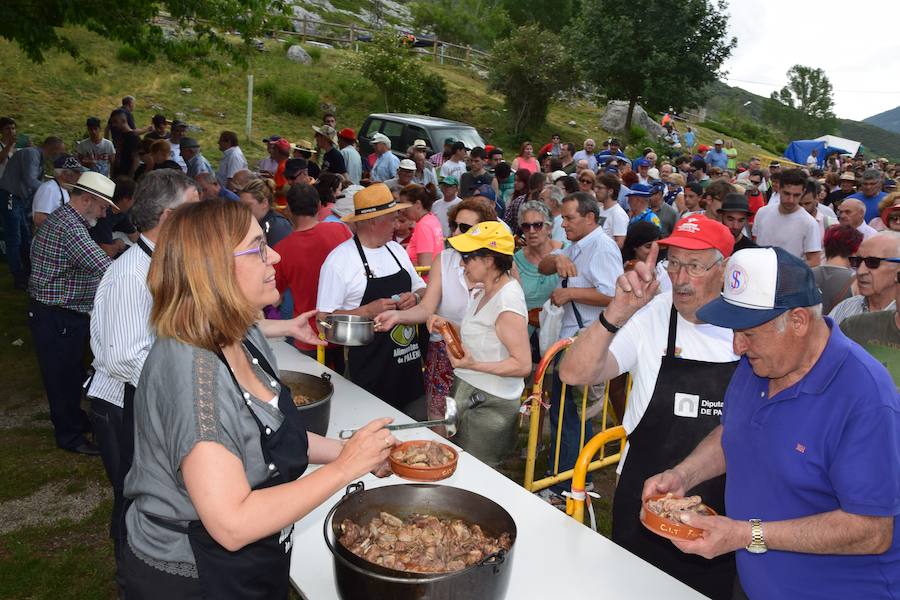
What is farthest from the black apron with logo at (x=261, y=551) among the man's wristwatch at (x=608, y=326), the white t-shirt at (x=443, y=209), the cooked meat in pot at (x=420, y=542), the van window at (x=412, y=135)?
the van window at (x=412, y=135)

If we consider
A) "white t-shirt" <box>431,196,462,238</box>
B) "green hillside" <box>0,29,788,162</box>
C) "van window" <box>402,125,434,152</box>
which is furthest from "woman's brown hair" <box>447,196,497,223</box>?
"green hillside" <box>0,29,788,162</box>

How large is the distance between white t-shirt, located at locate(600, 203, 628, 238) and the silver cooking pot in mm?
4630

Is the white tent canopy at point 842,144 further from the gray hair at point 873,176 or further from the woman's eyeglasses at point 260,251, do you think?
the woman's eyeglasses at point 260,251

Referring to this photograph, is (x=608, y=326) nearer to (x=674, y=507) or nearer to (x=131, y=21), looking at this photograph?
(x=674, y=507)

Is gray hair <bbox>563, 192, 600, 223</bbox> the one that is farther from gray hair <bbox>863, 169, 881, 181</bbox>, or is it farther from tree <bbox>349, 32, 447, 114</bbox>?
tree <bbox>349, 32, 447, 114</bbox>

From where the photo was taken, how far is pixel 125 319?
3.10 m

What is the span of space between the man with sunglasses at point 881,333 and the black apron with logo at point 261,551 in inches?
105

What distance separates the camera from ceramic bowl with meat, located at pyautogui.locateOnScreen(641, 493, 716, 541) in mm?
2035

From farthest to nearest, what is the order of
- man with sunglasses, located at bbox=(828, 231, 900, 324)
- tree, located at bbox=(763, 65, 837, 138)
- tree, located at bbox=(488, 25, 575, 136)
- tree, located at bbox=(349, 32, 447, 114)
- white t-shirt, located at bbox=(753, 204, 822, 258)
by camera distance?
tree, located at bbox=(763, 65, 837, 138)
tree, located at bbox=(488, 25, 575, 136)
tree, located at bbox=(349, 32, 447, 114)
white t-shirt, located at bbox=(753, 204, 822, 258)
man with sunglasses, located at bbox=(828, 231, 900, 324)

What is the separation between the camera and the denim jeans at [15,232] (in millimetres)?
9938

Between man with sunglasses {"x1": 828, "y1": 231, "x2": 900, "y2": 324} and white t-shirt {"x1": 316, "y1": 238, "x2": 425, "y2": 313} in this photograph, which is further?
white t-shirt {"x1": 316, "y1": 238, "x2": 425, "y2": 313}

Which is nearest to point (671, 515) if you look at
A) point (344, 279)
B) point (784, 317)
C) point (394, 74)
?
point (784, 317)

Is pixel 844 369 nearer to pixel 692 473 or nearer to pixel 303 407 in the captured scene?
pixel 692 473

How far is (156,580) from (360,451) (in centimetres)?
70
